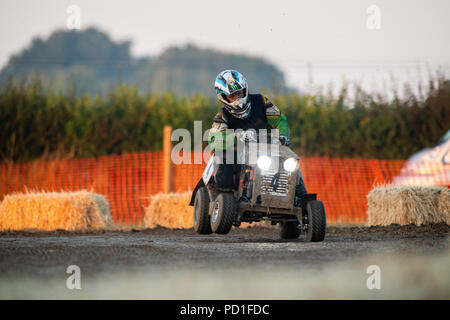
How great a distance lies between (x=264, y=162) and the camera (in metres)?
9.87

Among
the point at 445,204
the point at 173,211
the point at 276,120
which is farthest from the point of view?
the point at 173,211

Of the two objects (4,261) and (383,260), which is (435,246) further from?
(4,261)

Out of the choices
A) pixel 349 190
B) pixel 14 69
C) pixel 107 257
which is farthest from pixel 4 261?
pixel 14 69

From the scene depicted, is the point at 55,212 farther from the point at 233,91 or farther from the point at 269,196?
the point at 269,196

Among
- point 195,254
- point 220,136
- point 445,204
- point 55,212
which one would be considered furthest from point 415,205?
point 55,212

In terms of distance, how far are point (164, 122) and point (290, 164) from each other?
15804 millimetres

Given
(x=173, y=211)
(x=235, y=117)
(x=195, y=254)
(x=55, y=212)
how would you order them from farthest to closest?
(x=173, y=211), (x=55, y=212), (x=235, y=117), (x=195, y=254)

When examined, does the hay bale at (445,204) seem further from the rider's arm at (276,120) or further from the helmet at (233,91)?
the helmet at (233,91)

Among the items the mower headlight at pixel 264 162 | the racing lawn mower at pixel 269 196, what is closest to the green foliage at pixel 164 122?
the racing lawn mower at pixel 269 196

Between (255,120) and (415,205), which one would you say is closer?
(255,120)

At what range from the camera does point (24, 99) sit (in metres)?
25.7

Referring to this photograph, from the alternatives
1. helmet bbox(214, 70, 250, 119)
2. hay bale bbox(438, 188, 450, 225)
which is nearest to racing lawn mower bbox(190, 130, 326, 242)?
helmet bbox(214, 70, 250, 119)

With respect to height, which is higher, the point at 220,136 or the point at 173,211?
the point at 220,136

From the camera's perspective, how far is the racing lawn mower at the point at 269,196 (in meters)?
9.85
